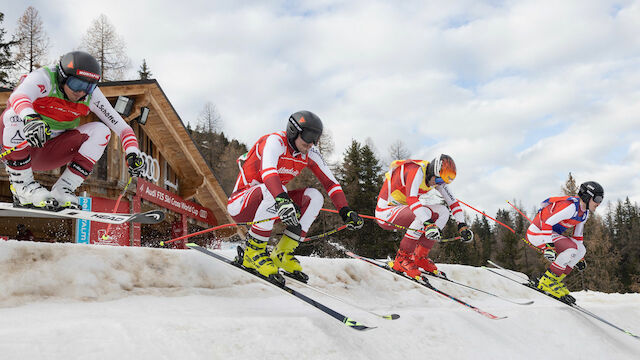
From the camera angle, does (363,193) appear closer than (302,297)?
No

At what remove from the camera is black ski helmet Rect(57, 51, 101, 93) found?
4633mm

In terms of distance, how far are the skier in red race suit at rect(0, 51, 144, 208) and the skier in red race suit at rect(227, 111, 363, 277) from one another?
4.26ft

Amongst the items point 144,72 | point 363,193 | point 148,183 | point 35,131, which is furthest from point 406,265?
point 144,72

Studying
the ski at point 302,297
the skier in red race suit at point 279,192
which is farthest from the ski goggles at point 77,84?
the ski at point 302,297

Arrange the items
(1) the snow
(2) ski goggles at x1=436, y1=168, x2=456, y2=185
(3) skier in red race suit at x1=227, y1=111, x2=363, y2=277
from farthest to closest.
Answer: (2) ski goggles at x1=436, y1=168, x2=456, y2=185 < (3) skier in red race suit at x1=227, y1=111, x2=363, y2=277 < (1) the snow

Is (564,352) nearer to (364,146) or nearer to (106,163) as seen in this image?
(106,163)

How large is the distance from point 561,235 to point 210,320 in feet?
23.6

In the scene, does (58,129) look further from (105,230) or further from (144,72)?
(144,72)

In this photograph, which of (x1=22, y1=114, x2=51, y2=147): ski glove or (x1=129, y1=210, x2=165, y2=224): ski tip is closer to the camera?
(x1=22, y1=114, x2=51, y2=147): ski glove

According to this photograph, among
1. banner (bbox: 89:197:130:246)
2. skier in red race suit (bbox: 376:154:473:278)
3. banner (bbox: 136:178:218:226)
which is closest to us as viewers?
skier in red race suit (bbox: 376:154:473:278)

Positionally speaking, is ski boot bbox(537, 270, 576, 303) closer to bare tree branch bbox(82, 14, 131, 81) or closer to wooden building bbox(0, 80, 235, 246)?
wooden building bbox(0, 80, 235, 246)

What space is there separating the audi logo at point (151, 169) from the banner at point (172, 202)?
1.90ft

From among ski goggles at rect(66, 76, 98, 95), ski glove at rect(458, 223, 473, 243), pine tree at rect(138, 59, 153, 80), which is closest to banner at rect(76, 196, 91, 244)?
ski goggles at rect(66, 76, 98, 95)

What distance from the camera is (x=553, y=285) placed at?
25.5 ft
